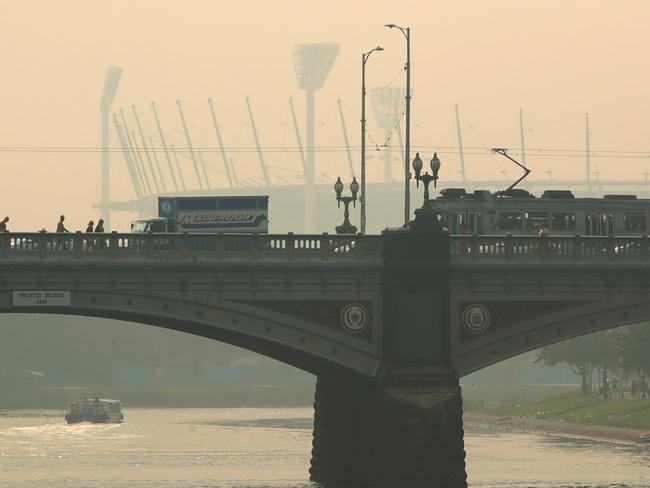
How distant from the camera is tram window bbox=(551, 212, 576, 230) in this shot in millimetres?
97500

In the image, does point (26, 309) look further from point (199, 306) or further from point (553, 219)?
point (553, 219)

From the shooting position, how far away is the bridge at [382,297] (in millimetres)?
87500

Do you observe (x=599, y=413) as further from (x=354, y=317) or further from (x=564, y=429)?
(x=354, y=317)

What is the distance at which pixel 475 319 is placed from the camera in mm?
90438

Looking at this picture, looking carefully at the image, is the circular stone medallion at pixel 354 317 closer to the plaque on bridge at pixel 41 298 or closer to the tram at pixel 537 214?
the tram at pixel 537 214

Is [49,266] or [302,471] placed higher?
[49,266]

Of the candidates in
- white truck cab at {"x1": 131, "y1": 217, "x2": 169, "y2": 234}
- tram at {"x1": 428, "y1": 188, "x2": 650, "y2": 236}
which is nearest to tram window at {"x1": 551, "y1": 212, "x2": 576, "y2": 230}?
tram at {"x1": 428, "y1": 188, "x2": 650, "y2": 236}

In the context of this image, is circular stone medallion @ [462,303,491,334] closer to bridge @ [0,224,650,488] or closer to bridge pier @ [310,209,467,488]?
bridge @ [0,224,650,488]

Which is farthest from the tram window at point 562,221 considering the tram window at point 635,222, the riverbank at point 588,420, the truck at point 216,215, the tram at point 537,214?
the riverbank at point 588,420

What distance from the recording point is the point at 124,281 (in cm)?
8756

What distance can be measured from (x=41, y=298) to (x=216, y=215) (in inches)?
649

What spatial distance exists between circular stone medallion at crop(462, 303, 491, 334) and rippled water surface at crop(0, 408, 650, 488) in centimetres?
1703

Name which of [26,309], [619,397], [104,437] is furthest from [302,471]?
[619,397]

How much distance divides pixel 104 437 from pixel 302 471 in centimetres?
5653
